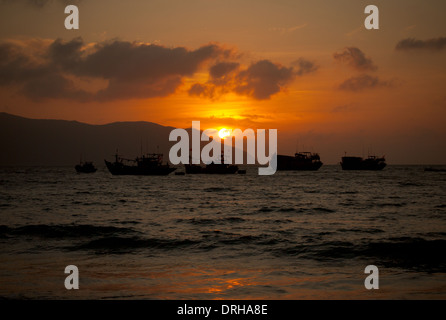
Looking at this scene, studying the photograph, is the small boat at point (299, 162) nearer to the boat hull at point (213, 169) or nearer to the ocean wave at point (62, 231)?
the boat hull at point (213, 169)

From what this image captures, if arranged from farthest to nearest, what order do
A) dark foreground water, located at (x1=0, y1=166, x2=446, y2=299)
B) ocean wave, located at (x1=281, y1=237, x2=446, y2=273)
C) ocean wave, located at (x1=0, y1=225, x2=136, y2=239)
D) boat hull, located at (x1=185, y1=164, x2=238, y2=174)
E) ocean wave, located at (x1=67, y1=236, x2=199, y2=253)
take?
boat hull, located at (x1=185, y1=164, x2=238, y2=174), ocean wave, located at (x1=0, y1=225, x2=136, y2=239), ocean wave, located at (x1=67, y1=236, x2=199, y2=253), ocean wave, located at (x1=281, y1=237, x2=446, y2=273), dark foreground water, located at (x1=0, y1=166, x2=446, y2=299)

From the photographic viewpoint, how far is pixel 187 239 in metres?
A: 19.3

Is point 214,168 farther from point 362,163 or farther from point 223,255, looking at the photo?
point 223,255


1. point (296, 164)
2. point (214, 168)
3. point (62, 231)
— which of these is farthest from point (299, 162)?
point (62, 231)

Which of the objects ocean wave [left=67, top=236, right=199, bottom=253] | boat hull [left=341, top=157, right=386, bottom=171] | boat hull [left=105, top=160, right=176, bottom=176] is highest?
boat hull [left=341, top=157, right=386, bottom=171]

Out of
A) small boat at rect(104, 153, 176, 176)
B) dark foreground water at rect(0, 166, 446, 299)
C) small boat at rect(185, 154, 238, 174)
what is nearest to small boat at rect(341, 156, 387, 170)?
small boat at rect(185, 154, 238, 174)

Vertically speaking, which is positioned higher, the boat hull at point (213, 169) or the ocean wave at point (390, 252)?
the boat hull at point (213, 169)

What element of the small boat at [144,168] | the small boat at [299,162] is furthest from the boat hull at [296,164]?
the small boat at [144,168]

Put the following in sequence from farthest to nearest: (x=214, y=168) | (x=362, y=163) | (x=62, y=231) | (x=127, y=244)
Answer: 1. (x=362, y=163)
2. (x=214, y=168)
3. (x=62, y=231)
4. (x=127, y=244)

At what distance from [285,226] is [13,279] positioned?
1567cm

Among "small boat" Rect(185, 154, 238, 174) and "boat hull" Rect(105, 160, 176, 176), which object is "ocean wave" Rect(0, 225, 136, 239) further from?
"small boat" Rect(185, 154, 238, 174)

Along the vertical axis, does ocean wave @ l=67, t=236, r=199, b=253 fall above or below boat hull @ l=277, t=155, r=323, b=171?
below

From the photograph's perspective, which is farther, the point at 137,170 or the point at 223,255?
the point at 137,170

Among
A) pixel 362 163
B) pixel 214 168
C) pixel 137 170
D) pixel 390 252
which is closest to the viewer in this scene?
pixel 390 252
